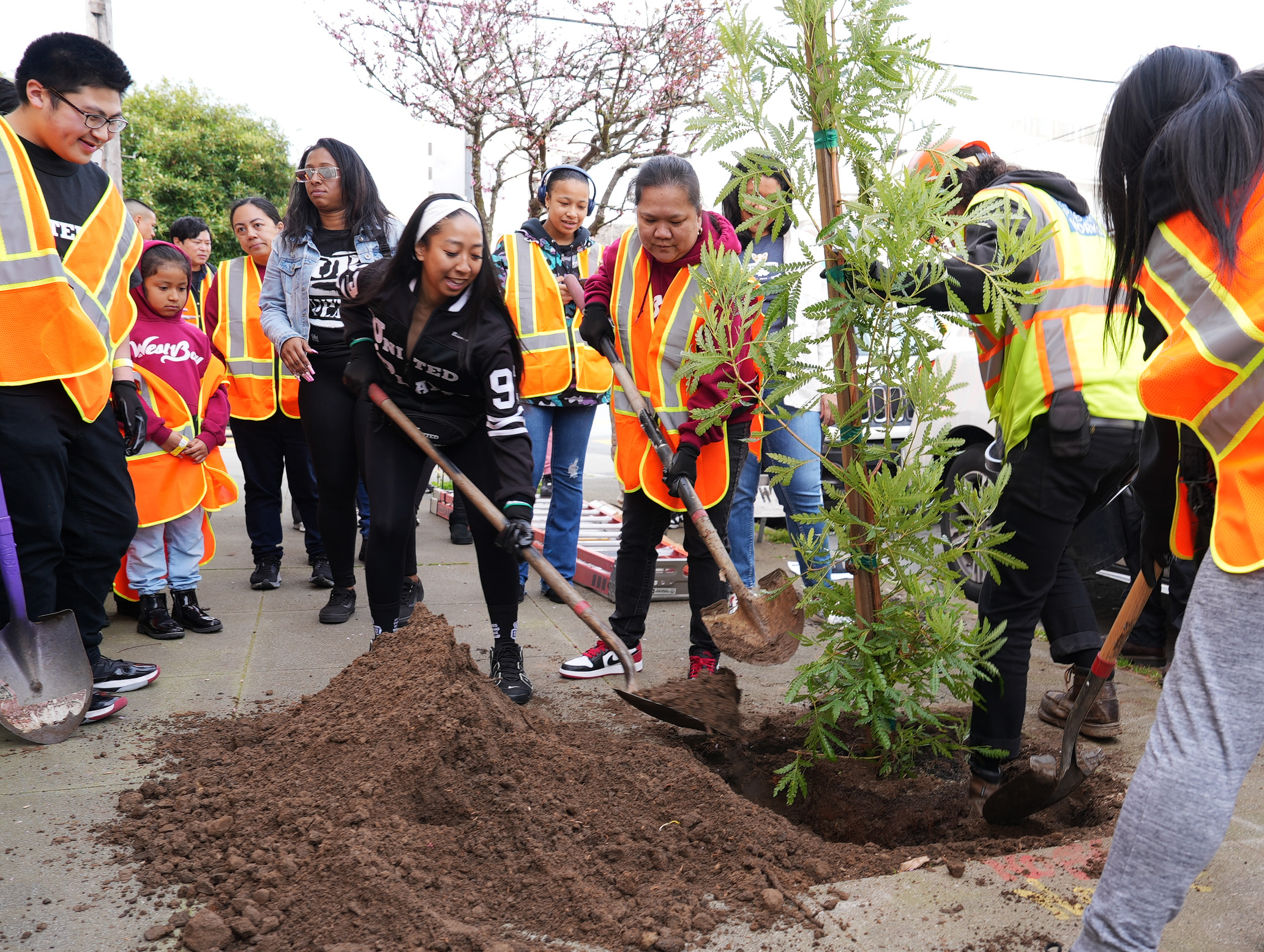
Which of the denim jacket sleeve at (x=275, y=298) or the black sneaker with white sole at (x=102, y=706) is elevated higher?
the denim jacket sleeve at (x=275, y=298)

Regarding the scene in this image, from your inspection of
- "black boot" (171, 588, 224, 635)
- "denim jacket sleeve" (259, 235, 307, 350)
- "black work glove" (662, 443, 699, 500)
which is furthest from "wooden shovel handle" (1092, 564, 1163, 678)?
"black boot" (171, 588, 224, 635)

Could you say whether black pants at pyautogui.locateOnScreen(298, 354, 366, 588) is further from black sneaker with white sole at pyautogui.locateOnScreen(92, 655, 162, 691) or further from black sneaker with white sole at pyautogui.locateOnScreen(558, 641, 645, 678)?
black sneaker with white sole at pyautogui.locateOnScreen(558, 641, 645, 678)

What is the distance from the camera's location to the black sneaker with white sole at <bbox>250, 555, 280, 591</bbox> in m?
5.54

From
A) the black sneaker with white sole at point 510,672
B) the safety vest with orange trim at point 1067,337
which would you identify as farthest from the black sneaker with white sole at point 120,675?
the safety vest with orange trim at point 1067,337

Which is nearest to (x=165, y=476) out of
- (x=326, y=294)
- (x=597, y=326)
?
(x=326, y=294)

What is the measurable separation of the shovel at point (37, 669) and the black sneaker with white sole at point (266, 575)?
7.38ft

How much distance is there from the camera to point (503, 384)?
3.68m

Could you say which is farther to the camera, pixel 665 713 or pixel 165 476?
pixel 165 476

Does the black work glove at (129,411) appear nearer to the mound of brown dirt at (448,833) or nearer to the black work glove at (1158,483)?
the mound of brown dirt at (448,833)

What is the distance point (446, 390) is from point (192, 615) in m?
1.95

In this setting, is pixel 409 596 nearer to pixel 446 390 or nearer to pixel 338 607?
pixel 338 607

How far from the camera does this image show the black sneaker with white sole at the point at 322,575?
18.4 ft

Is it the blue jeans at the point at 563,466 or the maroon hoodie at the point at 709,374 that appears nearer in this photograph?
the maroon hoodie at the point at 709,374

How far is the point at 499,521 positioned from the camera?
3543 mm
